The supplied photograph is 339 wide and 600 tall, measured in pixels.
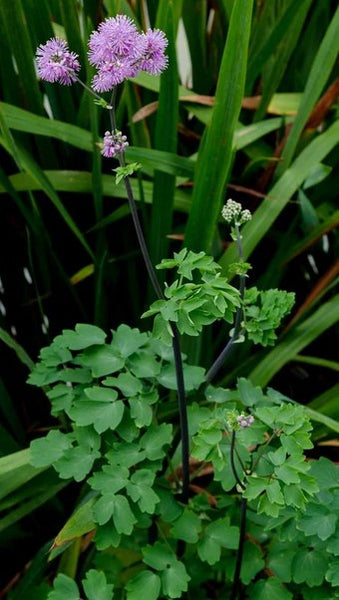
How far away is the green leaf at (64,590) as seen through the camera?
108cm

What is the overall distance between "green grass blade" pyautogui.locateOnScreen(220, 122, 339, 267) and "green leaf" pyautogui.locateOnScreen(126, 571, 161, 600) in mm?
568

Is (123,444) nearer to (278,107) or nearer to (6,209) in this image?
(6,209)

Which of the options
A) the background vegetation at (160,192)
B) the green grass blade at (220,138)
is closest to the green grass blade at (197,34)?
the background vegetation at (160,192)

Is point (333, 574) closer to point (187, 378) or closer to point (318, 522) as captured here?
point (318, 522)

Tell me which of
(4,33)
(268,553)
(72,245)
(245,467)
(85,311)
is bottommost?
(268,553)

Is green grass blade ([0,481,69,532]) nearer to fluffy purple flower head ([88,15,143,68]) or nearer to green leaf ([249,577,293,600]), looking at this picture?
green leaf ([249,577,293,600])

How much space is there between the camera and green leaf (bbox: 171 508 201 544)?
3.60 feet

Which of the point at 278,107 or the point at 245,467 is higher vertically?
the point at 278,107

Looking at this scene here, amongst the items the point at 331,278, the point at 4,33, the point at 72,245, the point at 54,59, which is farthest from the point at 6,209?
the point at 54,59

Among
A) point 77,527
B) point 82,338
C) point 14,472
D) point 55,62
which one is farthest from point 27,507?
point 55,62

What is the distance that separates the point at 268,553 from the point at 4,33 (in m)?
0.96

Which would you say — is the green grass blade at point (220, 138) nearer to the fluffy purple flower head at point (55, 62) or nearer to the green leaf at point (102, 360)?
the green leaf at point (102, 360)

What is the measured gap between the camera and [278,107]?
5.40ft

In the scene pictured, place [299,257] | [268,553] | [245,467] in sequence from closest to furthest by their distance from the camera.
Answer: [245,467] < [268,553] < [299,257]
